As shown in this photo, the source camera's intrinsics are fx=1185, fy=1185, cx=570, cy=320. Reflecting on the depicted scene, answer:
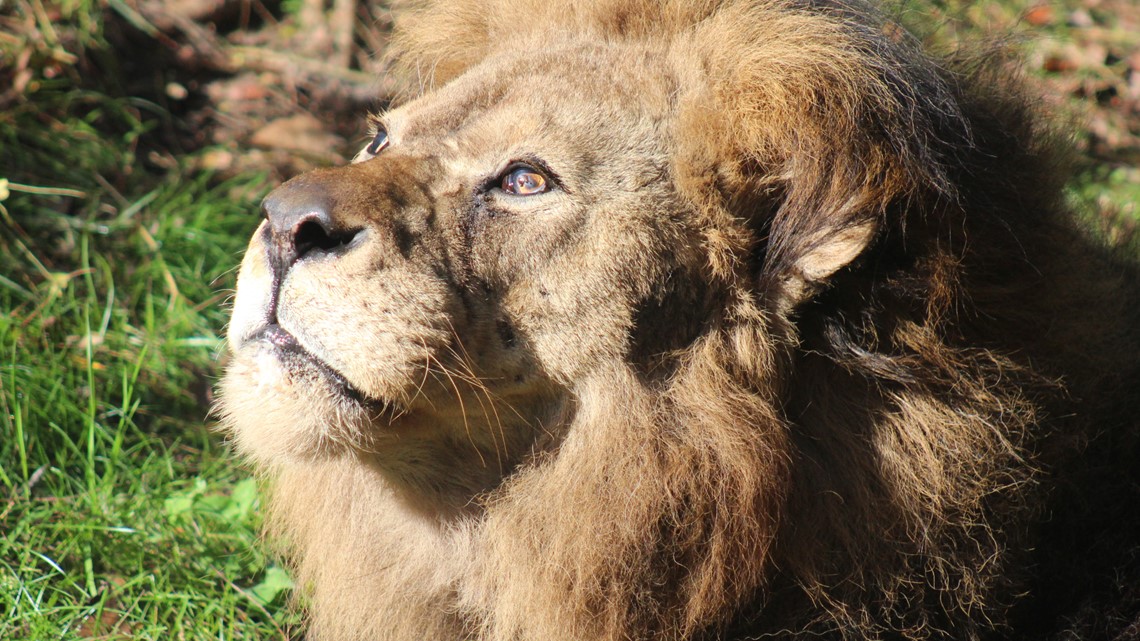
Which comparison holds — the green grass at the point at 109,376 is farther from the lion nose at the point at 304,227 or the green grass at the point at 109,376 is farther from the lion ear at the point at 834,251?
the lion ear at the point at 834,251

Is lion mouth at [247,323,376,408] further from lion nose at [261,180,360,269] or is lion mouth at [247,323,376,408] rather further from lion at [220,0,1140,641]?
lion nose at [261,180,360,269]

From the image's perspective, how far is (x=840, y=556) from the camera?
286cm

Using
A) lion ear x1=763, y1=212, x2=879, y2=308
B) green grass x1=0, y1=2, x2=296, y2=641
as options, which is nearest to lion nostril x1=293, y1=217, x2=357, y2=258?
green grass x1=0, y1=2, x2=296, y2=641

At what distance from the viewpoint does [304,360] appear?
2586 millimetres

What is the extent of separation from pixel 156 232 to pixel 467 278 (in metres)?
2.85

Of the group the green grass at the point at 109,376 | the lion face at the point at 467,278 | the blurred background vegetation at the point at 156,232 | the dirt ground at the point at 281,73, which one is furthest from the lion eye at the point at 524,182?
the dirt ground at the point at 281,73

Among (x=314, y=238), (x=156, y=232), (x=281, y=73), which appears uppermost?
(x=314, y=238)

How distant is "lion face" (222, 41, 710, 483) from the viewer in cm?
256

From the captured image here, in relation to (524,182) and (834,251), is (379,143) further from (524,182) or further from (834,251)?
(834,251)

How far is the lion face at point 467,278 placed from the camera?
8.41 feet

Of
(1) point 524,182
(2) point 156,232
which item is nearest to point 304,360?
(1) point 524,182

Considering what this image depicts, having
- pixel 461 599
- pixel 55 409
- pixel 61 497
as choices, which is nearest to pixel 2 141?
pixel 55 409

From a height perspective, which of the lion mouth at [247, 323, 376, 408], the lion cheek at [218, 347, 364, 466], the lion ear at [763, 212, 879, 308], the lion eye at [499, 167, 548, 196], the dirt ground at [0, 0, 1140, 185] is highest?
the lion eye at [499, 167, 548, 196]

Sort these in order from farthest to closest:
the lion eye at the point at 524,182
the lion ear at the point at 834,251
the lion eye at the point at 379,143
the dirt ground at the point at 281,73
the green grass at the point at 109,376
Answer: the dirt ground at the point at 281,73
the green grass at the point at 109,376
the lion eye at the point at 379,143
the lion eye at the point at 524,182
the lion ear at the point at 834,251
